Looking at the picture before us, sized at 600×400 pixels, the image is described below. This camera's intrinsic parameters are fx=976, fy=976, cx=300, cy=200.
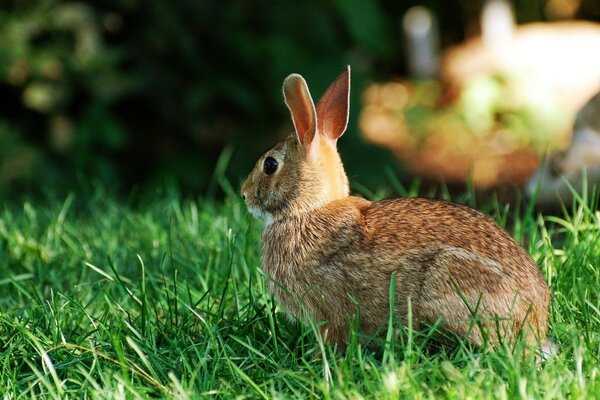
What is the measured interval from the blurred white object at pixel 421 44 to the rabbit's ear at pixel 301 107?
9318mm

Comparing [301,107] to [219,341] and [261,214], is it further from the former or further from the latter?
[219,341]

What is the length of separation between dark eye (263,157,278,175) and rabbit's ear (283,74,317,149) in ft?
0.50

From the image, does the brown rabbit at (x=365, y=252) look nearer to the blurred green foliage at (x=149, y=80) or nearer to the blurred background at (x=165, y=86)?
the blurred background at (x=165, y=86)

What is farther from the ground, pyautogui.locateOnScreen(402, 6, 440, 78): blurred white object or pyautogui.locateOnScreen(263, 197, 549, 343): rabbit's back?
pyautogui.locateOnScreen(263, 197, 549, 343): rabbit's back

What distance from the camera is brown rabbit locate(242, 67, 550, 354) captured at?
309 centimetres

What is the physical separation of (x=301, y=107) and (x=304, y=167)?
9.1 inches

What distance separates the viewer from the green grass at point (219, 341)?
9.13ft

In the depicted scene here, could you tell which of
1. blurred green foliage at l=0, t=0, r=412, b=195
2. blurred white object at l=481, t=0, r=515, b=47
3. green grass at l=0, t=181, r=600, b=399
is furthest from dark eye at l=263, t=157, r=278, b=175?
blurred white object at l=481, t=0, r=515, b=47

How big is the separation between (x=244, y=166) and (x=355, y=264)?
14.4 ft

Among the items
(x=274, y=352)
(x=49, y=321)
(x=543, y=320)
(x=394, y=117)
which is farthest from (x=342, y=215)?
(x=394, y=117)

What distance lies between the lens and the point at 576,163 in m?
5.33

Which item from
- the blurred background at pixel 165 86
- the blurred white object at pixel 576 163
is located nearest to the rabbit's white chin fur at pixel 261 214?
the blurred white object at pixel 576 163

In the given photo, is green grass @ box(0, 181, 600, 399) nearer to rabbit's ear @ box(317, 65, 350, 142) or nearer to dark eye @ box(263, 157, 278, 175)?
dark eye @ box(263, 157, 278, 175)

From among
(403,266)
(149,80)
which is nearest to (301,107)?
(403,266)
